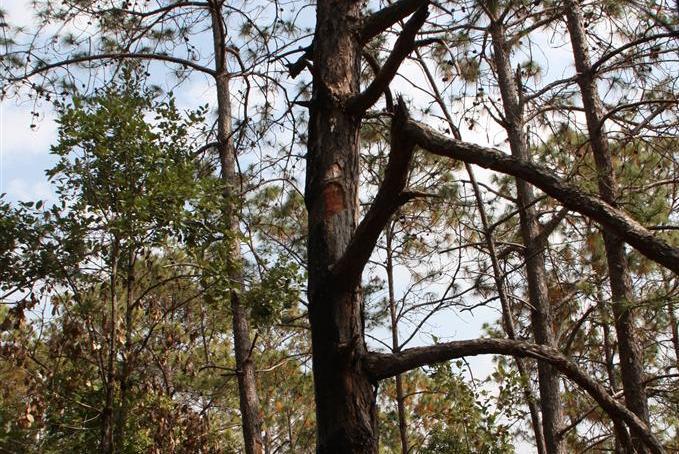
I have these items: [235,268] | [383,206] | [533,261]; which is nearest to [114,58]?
[235,268]

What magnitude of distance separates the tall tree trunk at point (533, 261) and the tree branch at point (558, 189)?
4.62m

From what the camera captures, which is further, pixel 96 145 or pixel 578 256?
pixel 578 256

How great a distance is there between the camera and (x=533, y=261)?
729 centimetres

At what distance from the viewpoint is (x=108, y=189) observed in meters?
5.34

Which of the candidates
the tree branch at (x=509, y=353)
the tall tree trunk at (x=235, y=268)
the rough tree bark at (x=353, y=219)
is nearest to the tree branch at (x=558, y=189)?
the rough tree bark at (x=353, y=219)

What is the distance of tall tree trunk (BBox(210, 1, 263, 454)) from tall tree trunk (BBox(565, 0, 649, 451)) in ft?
9.57

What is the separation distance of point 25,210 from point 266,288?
1.88 m

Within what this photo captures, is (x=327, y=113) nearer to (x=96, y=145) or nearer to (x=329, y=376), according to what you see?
(x=329, y=376)

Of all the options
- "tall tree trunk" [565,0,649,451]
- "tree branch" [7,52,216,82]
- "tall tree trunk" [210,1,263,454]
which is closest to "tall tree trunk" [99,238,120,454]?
"tall tree trunk" [210,1,263,454]

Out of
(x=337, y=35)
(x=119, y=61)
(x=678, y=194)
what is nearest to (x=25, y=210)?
(x=119, y=61)

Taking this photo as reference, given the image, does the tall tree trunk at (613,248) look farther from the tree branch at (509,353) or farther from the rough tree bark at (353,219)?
the tree branch at (509,353)

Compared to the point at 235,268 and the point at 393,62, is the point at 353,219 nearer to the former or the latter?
the point at 393,62

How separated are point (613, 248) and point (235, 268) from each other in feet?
10.7

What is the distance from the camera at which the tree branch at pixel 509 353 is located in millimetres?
2223
